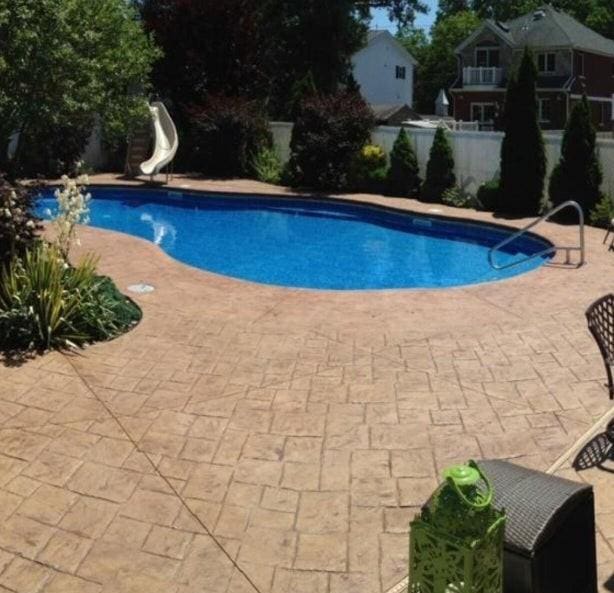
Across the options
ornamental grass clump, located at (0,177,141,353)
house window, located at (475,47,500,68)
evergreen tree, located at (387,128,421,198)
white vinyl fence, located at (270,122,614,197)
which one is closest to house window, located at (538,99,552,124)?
house window, located at (475,47,500,68)

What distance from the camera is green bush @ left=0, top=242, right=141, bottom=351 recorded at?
6.89 m

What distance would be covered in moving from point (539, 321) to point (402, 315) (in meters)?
1.36

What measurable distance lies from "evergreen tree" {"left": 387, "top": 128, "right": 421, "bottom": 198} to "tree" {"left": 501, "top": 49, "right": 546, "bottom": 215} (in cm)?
274

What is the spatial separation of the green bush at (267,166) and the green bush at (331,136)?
1660mm

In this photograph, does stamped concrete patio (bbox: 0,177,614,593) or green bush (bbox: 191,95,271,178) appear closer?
stamped concrete patio (bbox: 0,177,614,593)

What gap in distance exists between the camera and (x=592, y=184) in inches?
539

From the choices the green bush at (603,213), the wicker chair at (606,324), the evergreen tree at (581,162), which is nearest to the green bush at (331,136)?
the evergreen tree at (581,162)

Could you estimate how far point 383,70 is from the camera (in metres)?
46.9

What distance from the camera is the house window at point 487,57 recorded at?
135 ft

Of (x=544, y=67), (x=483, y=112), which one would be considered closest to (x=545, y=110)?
(x=544, y=67)

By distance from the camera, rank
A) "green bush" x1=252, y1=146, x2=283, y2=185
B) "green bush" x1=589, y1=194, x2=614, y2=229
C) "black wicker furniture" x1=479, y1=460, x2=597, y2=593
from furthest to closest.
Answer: "green bush" x1=252, y1=146, x2=283, y2=185, "green bush" x1=589, y1=194, x2=614, y2=229, "black wicker furniture" x1=479, y1=460, x2=597, y2=593

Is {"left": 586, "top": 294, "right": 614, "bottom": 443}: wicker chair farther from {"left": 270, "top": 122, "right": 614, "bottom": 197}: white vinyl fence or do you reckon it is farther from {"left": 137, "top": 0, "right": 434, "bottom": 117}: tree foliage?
{"left": 137, "top": 0, "right": 434, "bottom": 117}: tree foliage

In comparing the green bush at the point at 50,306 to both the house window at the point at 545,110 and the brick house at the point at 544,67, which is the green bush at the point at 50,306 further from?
the house window at the point at 545,110

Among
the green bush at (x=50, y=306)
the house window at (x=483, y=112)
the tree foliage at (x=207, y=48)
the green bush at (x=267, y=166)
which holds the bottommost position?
the green bush at (x=50, y=306)
